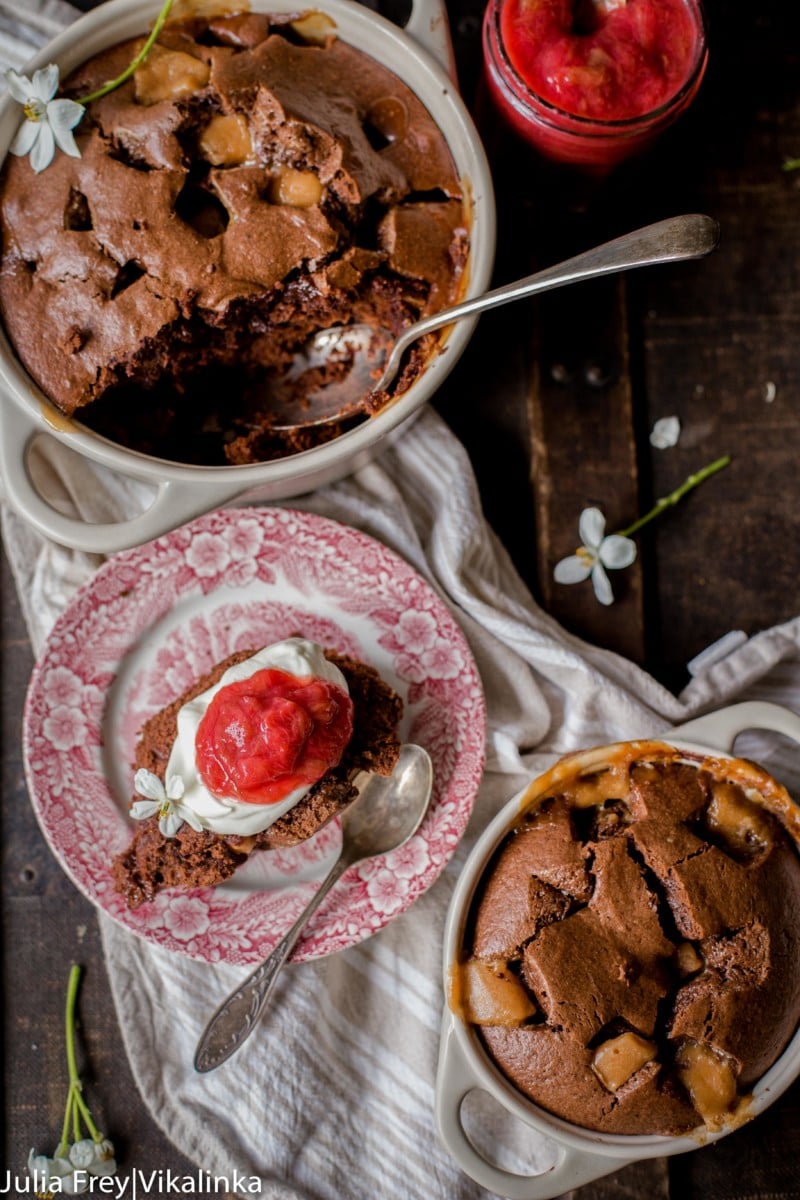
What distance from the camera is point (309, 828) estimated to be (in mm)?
1848

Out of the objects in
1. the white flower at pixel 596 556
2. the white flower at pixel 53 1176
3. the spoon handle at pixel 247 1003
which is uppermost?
the white flower at pixel 596 556

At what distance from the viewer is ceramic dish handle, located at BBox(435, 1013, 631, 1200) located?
174cm

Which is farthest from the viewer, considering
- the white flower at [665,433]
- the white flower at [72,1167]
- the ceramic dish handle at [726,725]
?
the white flower at [665,433]

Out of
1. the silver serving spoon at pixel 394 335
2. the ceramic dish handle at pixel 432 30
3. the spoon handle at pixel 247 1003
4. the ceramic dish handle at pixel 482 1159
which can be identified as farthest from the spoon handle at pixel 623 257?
the ceramic dish handle at pixel 482 1159

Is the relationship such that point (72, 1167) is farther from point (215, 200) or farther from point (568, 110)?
point (568, 110)

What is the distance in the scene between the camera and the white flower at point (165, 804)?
70.8 inches

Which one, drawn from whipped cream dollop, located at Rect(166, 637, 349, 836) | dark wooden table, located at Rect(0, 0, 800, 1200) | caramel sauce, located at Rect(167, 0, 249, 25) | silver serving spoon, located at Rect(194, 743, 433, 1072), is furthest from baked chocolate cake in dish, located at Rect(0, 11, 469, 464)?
silver serving spoon, located at Rect(194, 743, 433, 1072)

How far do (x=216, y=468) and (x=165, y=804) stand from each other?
2.04 ft

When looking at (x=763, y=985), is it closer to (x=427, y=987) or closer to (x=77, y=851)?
(x=427, y=987)

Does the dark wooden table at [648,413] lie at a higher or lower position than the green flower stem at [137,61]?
lower

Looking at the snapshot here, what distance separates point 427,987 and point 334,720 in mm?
693

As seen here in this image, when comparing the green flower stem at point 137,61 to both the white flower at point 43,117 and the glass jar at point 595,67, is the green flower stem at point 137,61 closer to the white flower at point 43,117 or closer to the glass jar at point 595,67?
the white flower at point 43,117

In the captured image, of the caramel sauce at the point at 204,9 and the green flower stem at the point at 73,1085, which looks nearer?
the caramel sauce at the point at 204,9

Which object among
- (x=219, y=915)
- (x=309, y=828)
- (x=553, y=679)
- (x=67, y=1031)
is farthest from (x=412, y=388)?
(x=67, y=1031)
